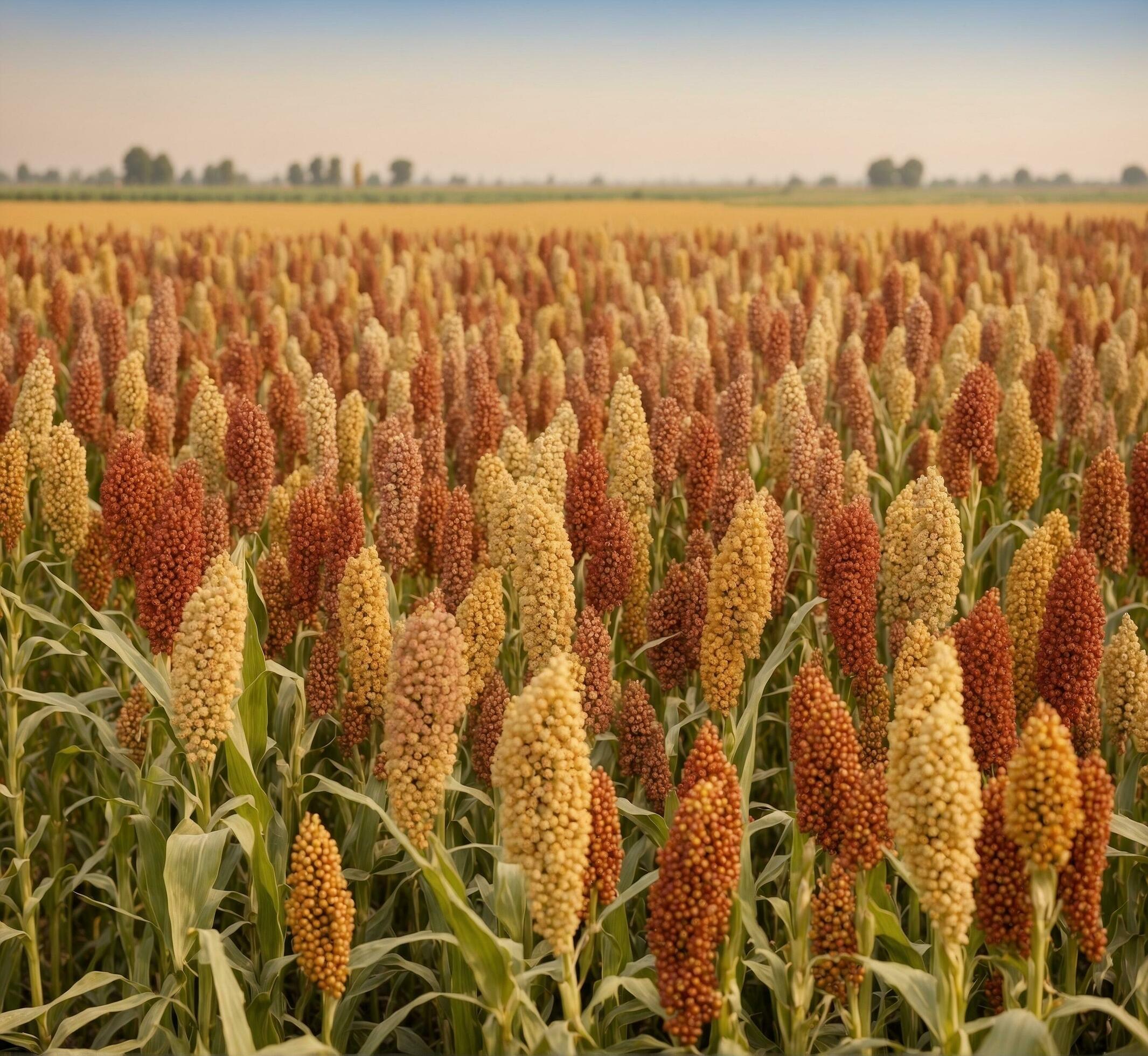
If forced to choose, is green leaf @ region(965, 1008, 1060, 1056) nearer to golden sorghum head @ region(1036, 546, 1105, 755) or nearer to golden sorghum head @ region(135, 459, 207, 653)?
golden sorghum head @ region(1036, 546, 1105, 755)

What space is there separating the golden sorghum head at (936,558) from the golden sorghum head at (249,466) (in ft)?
9.15

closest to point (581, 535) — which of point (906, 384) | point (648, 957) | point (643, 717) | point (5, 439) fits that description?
point (643, 717)

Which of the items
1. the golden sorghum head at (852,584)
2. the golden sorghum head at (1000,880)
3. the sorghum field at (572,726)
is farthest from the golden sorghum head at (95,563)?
the golden sorghum head at (1000,880)

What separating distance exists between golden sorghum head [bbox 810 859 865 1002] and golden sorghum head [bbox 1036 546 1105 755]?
1.14 meters

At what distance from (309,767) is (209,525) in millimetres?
1132

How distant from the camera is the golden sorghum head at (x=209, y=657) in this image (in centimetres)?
343

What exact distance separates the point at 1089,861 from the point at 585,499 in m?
2.64

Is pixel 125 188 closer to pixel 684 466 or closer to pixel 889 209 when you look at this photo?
pixel 889 209

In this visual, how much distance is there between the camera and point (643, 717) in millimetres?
3994

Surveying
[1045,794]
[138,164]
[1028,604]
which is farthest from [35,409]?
[138,164]

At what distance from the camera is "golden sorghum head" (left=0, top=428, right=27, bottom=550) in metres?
5.28

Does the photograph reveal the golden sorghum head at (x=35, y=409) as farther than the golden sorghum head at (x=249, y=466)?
Yes

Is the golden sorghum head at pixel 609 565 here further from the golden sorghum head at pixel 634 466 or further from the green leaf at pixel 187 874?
the green leaf at pixel 187 874

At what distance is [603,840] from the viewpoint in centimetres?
292
